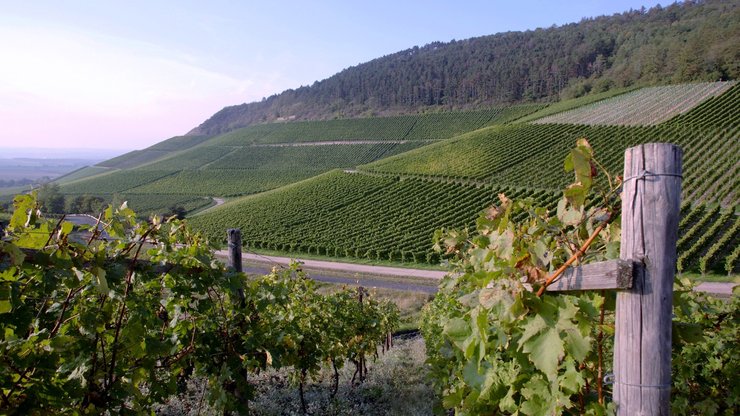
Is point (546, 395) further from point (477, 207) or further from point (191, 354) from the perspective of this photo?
point (477, 207)

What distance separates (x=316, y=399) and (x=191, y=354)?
2266mm

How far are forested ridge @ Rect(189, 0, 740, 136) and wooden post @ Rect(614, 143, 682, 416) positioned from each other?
220 feet

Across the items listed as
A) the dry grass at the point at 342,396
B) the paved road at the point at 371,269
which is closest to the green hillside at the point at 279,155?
the paved road at the point at 371,269

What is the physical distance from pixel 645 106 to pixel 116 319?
57.3 m

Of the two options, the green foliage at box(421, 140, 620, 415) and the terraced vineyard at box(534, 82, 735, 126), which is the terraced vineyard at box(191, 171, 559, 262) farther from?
the green foliage at box(421, 140, 620, 415)

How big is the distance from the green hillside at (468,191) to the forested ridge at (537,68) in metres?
20.1

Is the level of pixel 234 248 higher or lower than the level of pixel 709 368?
higher

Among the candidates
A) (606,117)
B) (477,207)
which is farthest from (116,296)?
(606,117)

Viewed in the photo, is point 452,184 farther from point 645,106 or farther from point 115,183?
point 115,183

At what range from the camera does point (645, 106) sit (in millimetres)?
49750

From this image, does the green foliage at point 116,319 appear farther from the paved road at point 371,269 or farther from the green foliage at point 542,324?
the paved road at point 371,269

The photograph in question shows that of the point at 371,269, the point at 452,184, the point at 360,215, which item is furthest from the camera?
the point at 452,184

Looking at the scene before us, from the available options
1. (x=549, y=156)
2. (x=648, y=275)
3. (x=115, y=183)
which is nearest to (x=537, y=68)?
(x=549, y=156)

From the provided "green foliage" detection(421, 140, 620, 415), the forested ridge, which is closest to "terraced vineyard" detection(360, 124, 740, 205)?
the forested ridge
